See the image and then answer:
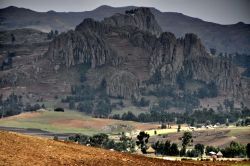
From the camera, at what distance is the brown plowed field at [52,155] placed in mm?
43938

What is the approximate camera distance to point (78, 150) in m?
51.4

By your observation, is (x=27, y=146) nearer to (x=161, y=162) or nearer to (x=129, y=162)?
(x=129, y=162)

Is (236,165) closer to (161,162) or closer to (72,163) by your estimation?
(161,162)

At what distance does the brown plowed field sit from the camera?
144 feet

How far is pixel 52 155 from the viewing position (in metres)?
46.5

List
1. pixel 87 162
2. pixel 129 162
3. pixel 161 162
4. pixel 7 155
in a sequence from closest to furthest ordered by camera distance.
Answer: pixel 7 155, pixel 87 162, pixel 129 162, pixel 161 162

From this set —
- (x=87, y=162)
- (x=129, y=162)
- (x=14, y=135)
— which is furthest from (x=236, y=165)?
(x=14, y=135)

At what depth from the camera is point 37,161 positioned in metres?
44.0

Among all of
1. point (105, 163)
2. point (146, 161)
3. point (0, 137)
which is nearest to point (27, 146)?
point (0, 137)

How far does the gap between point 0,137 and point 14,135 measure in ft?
10.3

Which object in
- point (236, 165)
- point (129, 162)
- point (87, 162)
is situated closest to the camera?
point (87, 162)

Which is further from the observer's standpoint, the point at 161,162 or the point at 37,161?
the point at 161,162

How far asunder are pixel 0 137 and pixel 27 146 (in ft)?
7.63

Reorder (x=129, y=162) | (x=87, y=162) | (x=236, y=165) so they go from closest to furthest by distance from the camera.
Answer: (x=87, y=162) → (x=129, y=162) → (x=236, y=165)
